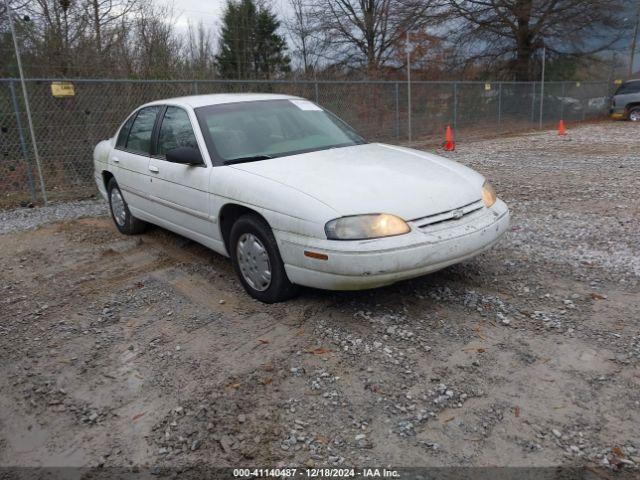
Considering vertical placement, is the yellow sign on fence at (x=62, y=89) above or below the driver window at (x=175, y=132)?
above

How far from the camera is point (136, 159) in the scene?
212 inches

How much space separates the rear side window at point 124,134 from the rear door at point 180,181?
0.86 metres

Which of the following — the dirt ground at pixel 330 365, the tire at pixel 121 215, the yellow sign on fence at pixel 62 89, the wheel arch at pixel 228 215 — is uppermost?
the yellow sign on fence at pixel 62 89

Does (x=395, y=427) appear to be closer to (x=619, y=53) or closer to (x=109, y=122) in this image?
(x=109, y=122)

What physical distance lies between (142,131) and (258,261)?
2.43 m

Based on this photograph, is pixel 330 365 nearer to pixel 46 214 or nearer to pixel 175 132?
pixel 175 132

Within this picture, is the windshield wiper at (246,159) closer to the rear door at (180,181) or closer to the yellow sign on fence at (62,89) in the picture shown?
the rear door at (180,181)

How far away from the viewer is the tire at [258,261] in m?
3.78

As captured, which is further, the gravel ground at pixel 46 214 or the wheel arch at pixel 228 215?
the gravel ground at pixel 46 214

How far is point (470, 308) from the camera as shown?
375cm

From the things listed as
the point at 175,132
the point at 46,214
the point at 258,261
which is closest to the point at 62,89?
the point at 46,214

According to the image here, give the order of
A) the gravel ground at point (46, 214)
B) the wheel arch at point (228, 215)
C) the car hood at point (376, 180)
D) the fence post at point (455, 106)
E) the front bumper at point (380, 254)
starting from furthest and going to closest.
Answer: the fence post at point (455, 106) < the gravel ground at point (46, 214) < the wheel arch at point (228, 215) < the car hood at point (376, 180) < the front bumper at point (380, 254)

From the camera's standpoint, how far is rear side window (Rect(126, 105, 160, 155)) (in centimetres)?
530

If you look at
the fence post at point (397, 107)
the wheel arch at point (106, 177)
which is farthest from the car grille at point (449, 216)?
the fence post at point (397, 107)
